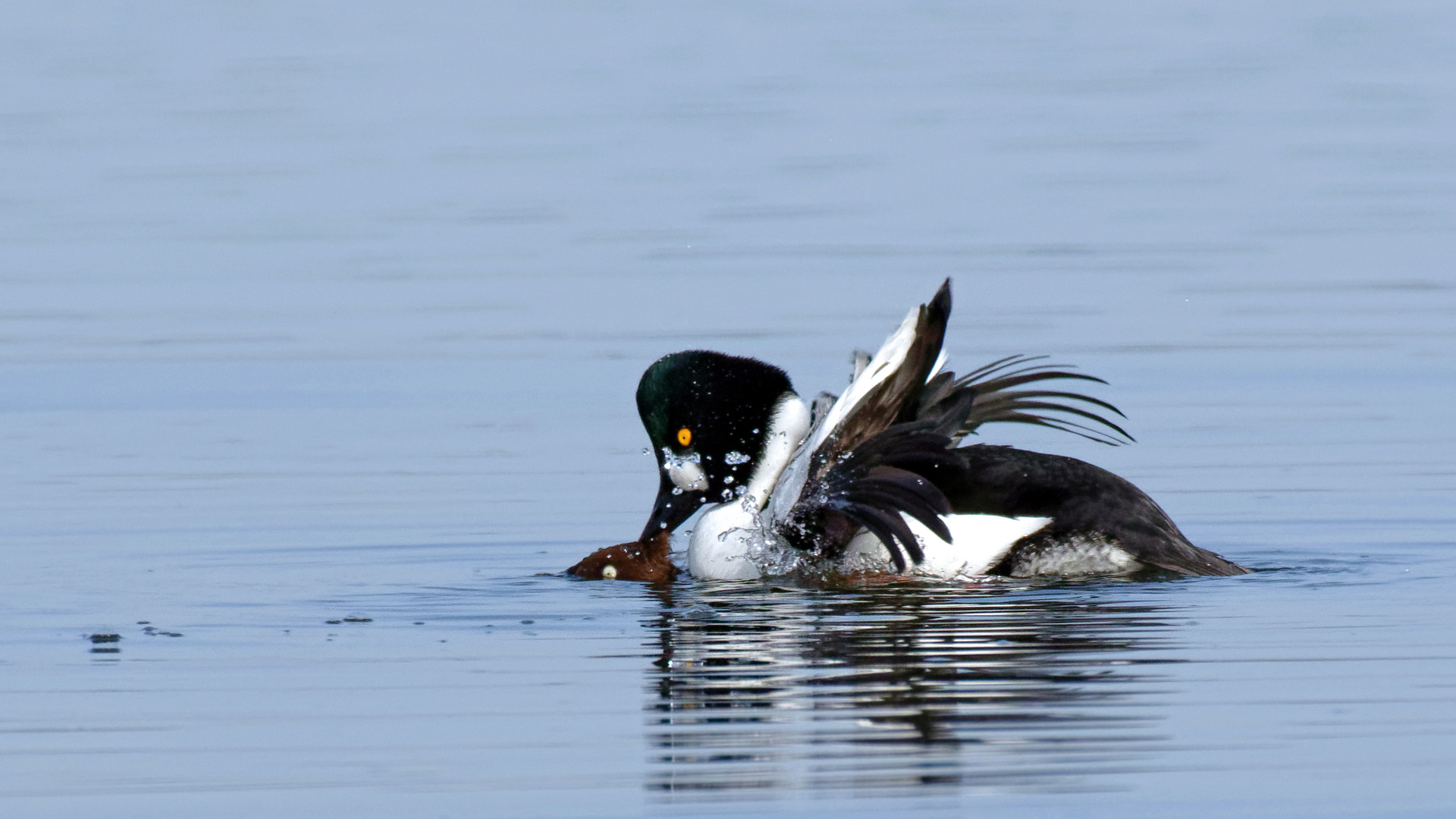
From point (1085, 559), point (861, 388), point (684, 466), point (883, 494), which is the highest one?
point (861, 388)

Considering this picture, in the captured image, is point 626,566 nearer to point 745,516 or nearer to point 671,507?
point 745,516

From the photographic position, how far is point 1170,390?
1438cm

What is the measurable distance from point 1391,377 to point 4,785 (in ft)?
31.4

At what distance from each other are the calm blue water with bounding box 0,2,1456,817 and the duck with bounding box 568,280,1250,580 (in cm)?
20

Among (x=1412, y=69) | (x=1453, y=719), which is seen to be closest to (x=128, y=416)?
(x=1453, y=719)

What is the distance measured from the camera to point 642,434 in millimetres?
13836

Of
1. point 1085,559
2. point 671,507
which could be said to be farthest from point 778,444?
point 1085,559

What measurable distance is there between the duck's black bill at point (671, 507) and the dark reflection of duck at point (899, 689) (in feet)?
3.82

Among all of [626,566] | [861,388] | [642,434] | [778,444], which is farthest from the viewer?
[642,434]

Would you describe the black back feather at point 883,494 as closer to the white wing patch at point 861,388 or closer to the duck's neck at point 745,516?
the white wing patch at point 861,388

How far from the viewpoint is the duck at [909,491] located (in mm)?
9547

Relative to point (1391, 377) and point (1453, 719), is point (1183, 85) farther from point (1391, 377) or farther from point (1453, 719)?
point (1453, 719)

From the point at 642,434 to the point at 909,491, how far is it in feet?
14.8

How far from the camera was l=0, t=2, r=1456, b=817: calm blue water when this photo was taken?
698 centimetres
